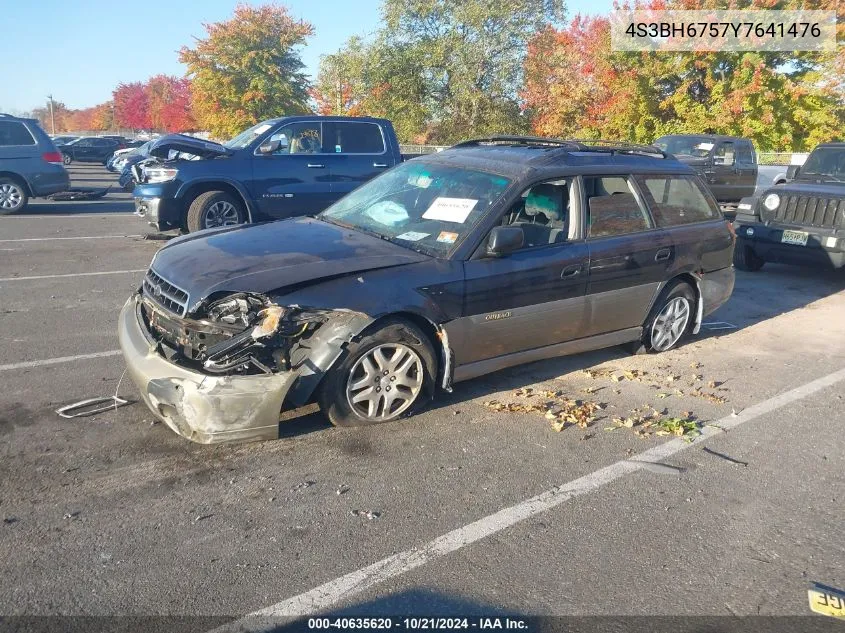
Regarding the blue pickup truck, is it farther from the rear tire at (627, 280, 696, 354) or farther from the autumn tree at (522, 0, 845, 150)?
the autumn tree at (522, 0, 845, 150)

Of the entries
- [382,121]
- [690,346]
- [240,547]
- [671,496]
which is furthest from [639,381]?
[382,121]

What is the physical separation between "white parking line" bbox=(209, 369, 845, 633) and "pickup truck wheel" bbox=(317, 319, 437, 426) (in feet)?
3.68

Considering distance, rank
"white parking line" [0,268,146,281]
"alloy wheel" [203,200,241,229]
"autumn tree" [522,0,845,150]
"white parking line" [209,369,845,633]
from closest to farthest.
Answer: "white parking line" [209,369,845,633], "white parking line" [0,268,146,281], "alloy wheel" [203,200,241,229], "autumn tree" [522,0,845,150]

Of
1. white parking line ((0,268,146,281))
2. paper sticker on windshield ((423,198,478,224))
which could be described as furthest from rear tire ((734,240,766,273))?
white parking line ((0,268,146,281))

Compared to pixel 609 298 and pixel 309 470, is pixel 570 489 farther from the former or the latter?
pixel 609 298

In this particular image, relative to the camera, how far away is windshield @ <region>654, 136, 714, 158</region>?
52.6 feet

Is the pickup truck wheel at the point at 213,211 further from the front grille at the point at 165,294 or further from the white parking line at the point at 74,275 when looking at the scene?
the front grille at the point at 165,294

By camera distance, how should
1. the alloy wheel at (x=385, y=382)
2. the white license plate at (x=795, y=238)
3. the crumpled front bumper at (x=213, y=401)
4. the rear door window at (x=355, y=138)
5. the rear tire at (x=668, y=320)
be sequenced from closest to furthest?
the crumpled front bumper at (x=213, y=401) → the alloy wheel at (x=385, y=382) → the rear tire at (x=668, y=320) → the white license plate at (x=795, y=238) → the rear door window at (x=355, y=138)

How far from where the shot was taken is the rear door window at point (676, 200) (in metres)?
5.76

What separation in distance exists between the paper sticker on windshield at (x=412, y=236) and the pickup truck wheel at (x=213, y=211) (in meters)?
5.83

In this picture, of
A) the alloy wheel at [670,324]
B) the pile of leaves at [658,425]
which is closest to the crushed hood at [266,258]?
the pile of leaves at [658,425]

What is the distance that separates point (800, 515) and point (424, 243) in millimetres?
2680

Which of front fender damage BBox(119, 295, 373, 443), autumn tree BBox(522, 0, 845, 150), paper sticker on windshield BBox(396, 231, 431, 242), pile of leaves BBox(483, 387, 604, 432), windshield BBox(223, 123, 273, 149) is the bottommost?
pile of leaves BBox(483, 387, 604, 432)

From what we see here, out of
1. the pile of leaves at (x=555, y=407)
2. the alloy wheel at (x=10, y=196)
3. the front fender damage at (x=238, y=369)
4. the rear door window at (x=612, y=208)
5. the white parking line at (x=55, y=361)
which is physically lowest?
the pile of leaves at (x=555, y=407)
